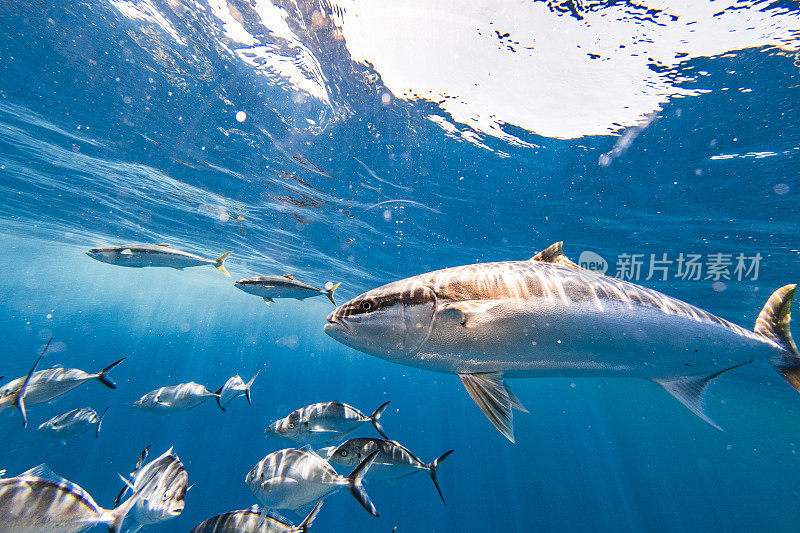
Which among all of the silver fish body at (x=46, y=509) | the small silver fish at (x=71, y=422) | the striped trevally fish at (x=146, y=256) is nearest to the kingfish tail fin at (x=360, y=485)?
the silver fish body at (x=46, y=509)

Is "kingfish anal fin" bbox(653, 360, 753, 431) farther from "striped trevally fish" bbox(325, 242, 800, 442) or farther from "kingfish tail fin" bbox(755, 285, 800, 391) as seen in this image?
"kingfish tail fin" bbox(755, 285, 800, 391)

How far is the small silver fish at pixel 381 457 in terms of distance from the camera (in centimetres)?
437

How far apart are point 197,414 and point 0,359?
1056 inches

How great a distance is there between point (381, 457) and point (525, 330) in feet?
10.8

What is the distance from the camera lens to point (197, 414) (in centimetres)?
3341

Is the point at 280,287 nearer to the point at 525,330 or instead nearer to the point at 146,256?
the point at 146,256

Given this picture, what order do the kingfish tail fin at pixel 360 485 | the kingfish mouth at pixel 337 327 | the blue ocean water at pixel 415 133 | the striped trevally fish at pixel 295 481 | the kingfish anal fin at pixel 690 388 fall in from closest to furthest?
the kingfish mouth at pixel 337 327, the kingfish tail fin at pixel 360 485, the kingfish anal fin at pixel 690 388, the striped trevally fish at pixel 295 481, the blue ocean water at pixel 415 133

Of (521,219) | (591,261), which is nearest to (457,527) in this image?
(591,261)

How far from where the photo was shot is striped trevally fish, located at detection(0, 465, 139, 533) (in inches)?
81.9

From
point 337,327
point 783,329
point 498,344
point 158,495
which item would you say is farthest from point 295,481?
point 783,329

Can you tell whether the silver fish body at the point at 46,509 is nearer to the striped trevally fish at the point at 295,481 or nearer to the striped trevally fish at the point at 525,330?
the striped trevally fish at the point at 295,481

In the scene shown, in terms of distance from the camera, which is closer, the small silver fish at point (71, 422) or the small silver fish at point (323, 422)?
the small silver fish at point (323, 422)

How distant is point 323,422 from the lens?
4.70 m

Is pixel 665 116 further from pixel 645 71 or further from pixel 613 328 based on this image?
pixel 613 328
